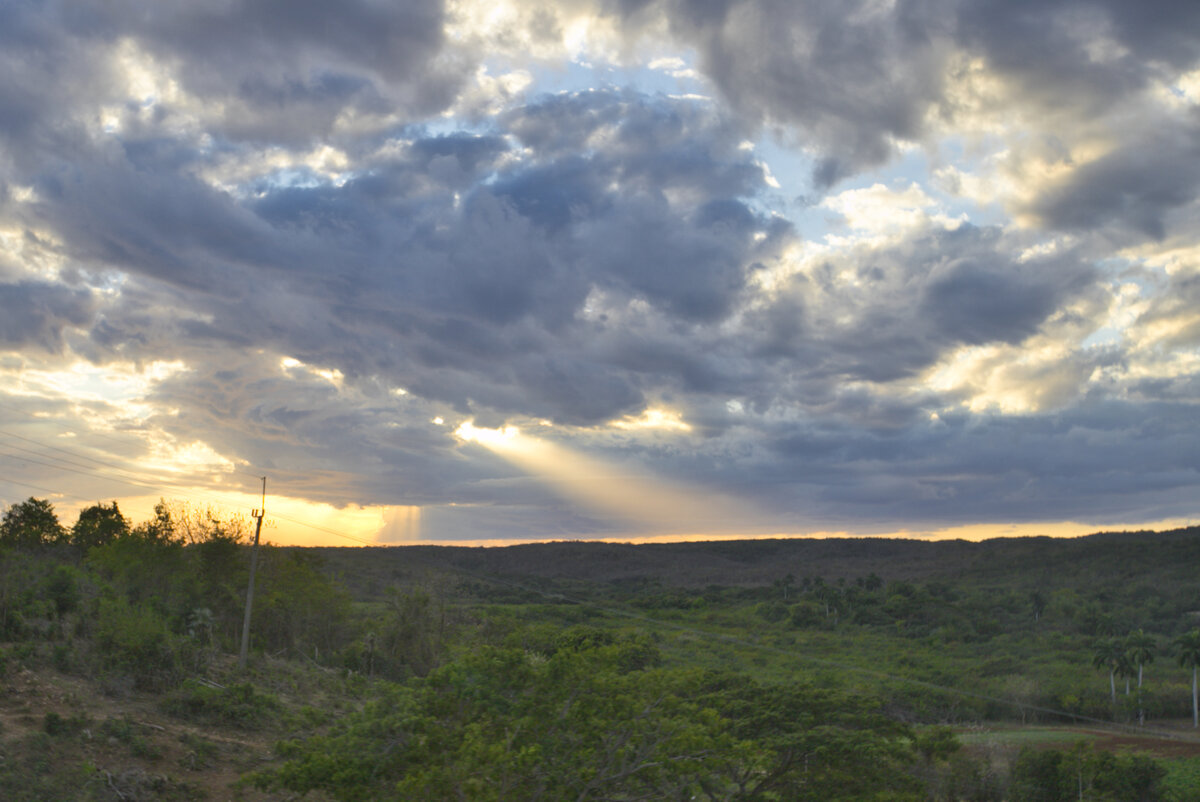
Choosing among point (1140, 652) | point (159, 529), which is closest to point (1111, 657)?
point (1140, 652)

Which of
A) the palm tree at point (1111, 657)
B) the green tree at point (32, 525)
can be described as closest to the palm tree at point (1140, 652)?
the palm tree at point (1111, 657)

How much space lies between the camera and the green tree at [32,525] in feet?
243

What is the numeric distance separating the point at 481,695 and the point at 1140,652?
109655mm

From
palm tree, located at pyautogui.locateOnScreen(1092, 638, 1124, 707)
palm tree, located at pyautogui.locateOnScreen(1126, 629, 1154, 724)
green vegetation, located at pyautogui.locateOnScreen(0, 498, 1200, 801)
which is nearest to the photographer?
green vegetation, located at pyautogui.locateOnScreen(0, 498, 1200, 801)

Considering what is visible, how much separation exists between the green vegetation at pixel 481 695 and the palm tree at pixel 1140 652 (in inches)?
20.4

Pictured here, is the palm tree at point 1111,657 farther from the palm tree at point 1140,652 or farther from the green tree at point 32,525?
the green tree at point 32,525

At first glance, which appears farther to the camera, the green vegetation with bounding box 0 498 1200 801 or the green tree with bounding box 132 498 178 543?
the green tree with bounding box 132 498 178 543

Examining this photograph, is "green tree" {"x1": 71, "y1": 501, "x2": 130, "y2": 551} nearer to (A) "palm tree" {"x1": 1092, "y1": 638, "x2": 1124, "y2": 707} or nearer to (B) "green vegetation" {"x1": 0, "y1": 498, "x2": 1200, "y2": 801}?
(B) "green vegetation" {"x1": 0, "y1": 498, "x2": 1200, "y2": 801}

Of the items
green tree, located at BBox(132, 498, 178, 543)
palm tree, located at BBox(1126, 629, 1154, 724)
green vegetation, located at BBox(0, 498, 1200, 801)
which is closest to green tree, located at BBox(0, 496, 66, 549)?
green vegetation, located at BBox(0, 498, 1200, 801)

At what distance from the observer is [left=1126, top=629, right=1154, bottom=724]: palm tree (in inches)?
4018

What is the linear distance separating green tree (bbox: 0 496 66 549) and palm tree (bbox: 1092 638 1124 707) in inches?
4886

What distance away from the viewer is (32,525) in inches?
2995

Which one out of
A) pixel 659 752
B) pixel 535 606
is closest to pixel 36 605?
pixel 659 752

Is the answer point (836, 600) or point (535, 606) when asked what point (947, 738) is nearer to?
point (535, 606)
